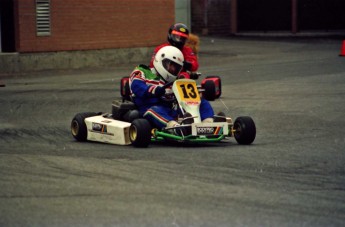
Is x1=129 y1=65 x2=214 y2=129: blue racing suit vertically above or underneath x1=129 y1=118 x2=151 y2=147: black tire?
above

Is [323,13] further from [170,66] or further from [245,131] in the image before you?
[245,131]

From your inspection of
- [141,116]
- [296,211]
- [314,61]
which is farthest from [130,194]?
[314,61]

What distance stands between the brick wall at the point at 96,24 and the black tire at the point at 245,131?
49.1 feet

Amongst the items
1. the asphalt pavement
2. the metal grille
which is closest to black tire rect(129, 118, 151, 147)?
the asphalt pavement

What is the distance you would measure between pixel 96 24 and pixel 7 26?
3002 mm

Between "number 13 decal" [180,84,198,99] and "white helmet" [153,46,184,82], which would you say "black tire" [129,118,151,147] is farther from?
"white helmet" [153,46,184,82]

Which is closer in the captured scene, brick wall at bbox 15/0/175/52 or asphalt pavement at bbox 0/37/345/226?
asphalt pavement at bbox 0/37/345/226

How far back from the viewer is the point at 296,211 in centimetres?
729

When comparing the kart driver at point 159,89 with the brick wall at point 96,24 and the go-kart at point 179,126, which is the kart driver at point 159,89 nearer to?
the go-kart at point 179,126

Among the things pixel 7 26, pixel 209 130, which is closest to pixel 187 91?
pixel 209 130

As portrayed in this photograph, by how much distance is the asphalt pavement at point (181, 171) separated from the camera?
721cm

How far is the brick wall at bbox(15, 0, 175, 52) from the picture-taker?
84.5 feet

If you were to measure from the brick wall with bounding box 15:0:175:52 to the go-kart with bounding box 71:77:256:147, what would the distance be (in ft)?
45.7

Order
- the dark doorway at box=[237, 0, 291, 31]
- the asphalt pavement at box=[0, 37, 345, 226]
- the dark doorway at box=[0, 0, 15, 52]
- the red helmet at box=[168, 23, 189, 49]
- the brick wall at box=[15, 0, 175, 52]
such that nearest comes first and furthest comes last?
the asphalt pavement at box=[0, 37, 345, 226] → the red helmet at box=[168, 23, 189, 49] → the dark doorway at box=[0, 0, 15, 52] → the brick wall at box=[15, 0, 175, 52] → the dark doorway at box=[237, 0, 291, 31]
